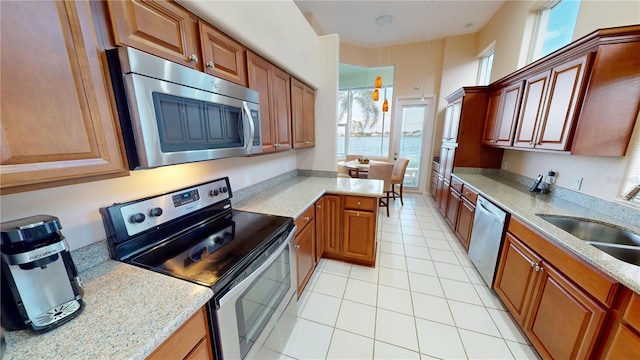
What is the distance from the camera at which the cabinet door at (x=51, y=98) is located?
0.56 metres

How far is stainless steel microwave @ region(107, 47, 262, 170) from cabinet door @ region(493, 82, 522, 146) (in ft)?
9.31

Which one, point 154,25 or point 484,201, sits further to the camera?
point 484,201

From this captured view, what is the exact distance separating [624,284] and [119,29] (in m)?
2.28

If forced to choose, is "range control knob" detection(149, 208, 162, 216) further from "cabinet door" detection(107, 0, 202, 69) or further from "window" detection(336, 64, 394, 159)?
"window" detection(336, 64, 394, 159)

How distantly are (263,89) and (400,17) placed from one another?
3360 millimetres

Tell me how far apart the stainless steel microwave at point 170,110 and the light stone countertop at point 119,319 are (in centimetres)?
47

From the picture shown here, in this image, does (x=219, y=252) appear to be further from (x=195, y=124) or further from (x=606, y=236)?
(x=606, y=236)

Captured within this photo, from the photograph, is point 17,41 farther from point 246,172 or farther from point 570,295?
point 570,295

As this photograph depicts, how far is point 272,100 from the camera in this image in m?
1.79

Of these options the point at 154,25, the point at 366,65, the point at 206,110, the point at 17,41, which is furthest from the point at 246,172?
the point at 366,65

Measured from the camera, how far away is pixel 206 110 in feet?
3.60

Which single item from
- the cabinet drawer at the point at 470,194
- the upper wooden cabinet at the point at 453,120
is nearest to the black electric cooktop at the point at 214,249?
the cabinet drawer at the point at 470,194

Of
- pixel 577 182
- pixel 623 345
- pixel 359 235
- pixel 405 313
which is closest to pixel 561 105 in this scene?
pixel 577 182

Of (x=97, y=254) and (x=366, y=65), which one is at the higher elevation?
(x=366, y=65)
